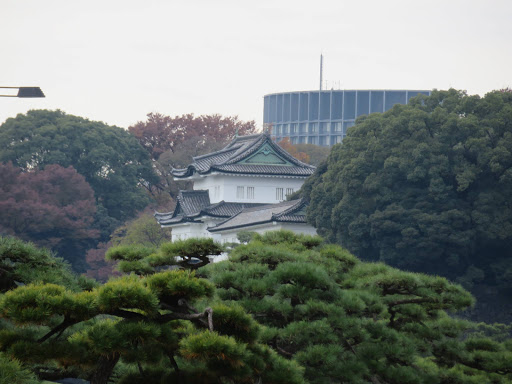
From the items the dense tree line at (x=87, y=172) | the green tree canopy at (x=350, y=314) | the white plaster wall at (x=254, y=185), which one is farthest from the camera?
the dense tree line at (x=87, y=172)

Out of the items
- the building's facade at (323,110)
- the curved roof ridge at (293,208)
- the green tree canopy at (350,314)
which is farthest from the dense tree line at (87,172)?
the green tree canopy at (350,314)

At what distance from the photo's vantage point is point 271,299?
1369 centimetres

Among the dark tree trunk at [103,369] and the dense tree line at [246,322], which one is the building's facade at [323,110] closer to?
the dense tree line at [246,322]

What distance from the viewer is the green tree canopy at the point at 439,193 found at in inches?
1390

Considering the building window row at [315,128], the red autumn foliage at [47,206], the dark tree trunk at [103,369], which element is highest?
the building window row at [315,128]

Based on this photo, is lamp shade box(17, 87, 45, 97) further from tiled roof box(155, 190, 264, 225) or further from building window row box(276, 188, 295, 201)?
building window row box(276, 188, 295, 201)

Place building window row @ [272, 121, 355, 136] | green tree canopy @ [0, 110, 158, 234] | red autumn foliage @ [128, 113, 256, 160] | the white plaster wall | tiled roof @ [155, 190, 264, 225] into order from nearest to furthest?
tiled roof @ [155, 190, 264, 225] → the white plaster wall → green tree canopy @ [0, 110, 158, 234] → red autumn foliage @ [128, 113, 256, 160] → building window row @ [272, 121, 355, 136]

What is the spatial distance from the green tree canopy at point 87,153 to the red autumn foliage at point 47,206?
2.40 meters

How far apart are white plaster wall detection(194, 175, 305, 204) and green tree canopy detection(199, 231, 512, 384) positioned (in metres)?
36.4

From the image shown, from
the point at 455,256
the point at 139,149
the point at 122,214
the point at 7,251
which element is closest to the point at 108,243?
the point at 122,214

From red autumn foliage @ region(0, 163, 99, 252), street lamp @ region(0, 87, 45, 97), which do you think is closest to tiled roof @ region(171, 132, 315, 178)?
red autumn foliage @ region(0, 163, 99, 252)

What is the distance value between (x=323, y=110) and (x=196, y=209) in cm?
5479

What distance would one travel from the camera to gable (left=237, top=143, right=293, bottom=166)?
2110 inches

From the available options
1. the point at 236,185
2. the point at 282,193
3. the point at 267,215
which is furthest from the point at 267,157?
the point at 267,215
